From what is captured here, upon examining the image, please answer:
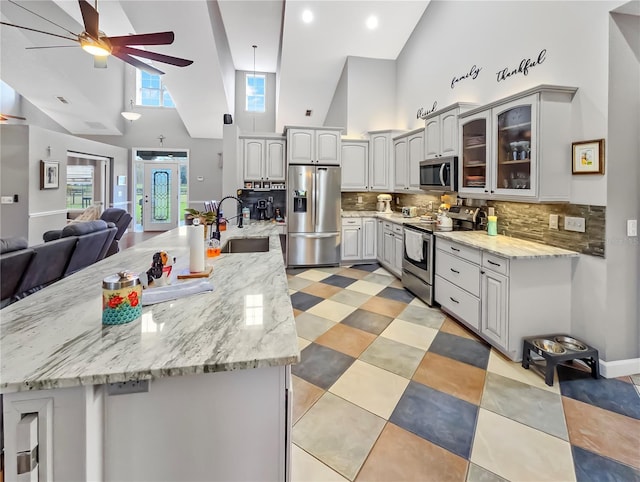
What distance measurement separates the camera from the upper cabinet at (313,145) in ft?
17.9

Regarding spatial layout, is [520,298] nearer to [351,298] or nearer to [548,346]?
[548,346]

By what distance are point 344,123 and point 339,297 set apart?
3.61m

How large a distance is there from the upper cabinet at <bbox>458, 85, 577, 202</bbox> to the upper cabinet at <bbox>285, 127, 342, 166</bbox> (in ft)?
8.25

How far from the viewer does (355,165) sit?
5793 millimetres

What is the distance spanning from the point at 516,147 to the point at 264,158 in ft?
13.1

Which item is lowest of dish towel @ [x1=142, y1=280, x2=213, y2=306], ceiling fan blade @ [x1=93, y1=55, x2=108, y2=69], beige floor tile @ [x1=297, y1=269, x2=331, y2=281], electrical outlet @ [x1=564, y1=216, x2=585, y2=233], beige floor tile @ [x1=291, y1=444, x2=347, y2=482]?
beige floor tile @ [x1=291, y1=444, x2=347, y2=482]

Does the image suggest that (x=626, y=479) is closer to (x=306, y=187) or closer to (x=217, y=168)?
(x=306, y=187)

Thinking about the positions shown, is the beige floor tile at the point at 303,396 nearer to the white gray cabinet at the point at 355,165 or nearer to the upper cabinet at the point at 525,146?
the upper cabinet at the point at 525,146

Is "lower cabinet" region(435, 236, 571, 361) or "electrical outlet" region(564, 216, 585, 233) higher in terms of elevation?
"electrical outlet" region(564, 216, 585, 233)

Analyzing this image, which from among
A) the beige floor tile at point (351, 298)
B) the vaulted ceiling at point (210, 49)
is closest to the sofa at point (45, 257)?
the beige floor tile at point (351, 298)

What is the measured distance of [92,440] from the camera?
0.89 m

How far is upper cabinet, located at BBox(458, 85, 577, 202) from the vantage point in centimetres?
259

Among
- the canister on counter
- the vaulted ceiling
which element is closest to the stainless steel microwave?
the vaulted ceiling

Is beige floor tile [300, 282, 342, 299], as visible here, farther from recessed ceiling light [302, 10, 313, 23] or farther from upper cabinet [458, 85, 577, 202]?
recessed ceiling light [302, 10, 313, 23]
